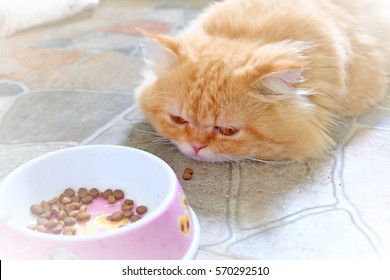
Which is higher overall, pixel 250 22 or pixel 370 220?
pixel 250 22

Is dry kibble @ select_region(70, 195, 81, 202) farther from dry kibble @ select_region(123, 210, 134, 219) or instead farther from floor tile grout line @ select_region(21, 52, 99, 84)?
floor tile grout line @ select_region(21, 52, 99, 84)

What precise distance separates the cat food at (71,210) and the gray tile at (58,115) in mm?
515

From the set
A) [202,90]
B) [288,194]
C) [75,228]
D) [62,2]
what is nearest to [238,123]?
[202,90]

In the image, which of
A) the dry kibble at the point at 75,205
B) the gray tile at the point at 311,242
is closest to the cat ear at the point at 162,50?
the dry kibble at the point at 75,205

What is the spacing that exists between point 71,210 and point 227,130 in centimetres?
60

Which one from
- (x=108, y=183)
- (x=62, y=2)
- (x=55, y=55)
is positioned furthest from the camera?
(x=62, y=2)

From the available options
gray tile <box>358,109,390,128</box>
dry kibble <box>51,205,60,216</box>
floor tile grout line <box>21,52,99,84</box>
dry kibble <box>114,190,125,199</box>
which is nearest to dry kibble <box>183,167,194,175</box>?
dry kibble <box>114,190,125,199</box>

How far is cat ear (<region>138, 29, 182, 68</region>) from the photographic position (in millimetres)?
1812

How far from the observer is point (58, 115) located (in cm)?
234

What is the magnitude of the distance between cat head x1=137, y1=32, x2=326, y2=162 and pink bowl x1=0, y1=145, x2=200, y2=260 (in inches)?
10.9

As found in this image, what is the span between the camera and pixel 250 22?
2.02m

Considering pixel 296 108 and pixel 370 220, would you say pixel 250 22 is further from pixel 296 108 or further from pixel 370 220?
pixel 370 220

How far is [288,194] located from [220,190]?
0.24 m

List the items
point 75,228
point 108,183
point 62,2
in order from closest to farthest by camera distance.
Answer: point 75,228, point 108,183, point 62,2
